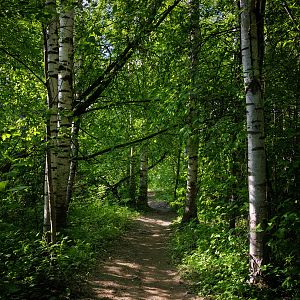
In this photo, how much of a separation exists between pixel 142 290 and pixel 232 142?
10.5 feet

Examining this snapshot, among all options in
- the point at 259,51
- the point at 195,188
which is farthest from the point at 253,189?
the point at 195,188

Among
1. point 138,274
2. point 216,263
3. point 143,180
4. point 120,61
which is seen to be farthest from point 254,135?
point 143,180

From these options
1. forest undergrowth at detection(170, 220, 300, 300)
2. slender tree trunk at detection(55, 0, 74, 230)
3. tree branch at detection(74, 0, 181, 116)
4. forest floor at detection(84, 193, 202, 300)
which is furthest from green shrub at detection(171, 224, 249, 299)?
tree branch at detection(74, 0, 181, 116)

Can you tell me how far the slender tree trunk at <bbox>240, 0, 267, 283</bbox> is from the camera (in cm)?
477

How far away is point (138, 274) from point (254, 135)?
400cm

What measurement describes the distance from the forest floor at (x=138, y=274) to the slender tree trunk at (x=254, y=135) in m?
1.52

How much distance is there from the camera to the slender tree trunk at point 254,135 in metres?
4.77

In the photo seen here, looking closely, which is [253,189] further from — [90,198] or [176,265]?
[90,198]

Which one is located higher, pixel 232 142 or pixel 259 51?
pixel 259 51

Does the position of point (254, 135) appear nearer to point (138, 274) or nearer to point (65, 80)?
point (138, 274)

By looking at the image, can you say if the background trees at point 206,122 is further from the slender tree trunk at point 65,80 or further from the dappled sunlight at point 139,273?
the dappled sunlight at point 139,273

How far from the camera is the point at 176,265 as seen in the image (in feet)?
24.5

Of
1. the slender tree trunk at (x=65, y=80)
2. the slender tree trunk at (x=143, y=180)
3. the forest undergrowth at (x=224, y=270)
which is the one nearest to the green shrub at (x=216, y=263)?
the forest undergrowth at (x=224, y=270)

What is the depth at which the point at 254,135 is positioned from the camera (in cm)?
478
